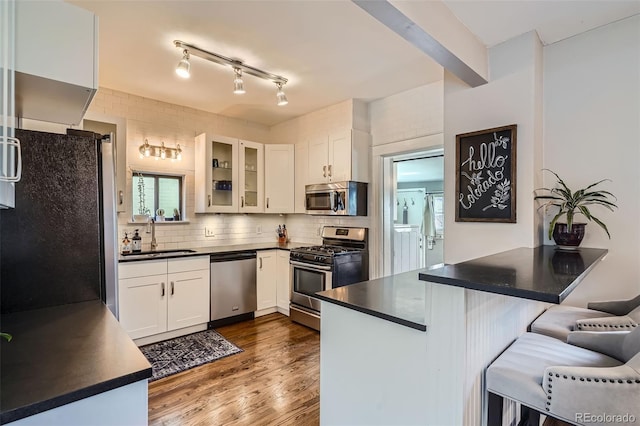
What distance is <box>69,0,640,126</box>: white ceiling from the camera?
6.61ft

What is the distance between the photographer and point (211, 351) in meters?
3.03

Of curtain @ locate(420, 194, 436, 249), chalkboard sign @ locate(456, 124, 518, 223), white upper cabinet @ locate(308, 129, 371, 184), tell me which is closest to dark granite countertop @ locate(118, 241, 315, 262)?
white upper cabinet @ locate(308, 129, 371, 184)

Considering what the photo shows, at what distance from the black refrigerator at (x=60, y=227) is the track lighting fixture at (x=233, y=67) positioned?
112 centimetres

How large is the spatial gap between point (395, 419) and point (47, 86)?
6.20 feet

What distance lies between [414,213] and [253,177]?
3720 mm

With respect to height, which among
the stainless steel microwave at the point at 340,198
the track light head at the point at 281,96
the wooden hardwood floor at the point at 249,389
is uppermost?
the track light head at the point at 281,96

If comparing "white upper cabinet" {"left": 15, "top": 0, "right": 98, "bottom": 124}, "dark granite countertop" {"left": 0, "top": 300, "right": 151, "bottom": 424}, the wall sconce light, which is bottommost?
"dark granite countertop" {"left": 0, "top": 300, "right": 151, "bottom": 424}

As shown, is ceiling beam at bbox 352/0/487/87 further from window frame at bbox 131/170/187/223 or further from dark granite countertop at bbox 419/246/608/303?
window frame at bbox 131/170/187/223

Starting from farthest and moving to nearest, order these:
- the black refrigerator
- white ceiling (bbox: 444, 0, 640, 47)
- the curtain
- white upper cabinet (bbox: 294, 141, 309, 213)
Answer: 1. the curtain
2. white upper cabinet (bbox: 294, 141, 309, 213)
3. white ceiling (bbox: 444, 0, 640, 47)
4. the black refrigerator

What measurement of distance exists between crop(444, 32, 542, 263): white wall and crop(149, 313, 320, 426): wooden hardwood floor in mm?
1540

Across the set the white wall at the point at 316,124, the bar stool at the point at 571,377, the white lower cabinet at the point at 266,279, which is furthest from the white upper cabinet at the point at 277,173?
the bar stool at the point at 571,377

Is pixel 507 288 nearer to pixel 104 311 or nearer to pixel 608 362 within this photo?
pixel 608 362

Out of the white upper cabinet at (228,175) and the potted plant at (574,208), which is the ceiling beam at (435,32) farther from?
the white upper cabinet at (228,175)

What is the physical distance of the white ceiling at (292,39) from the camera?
6.61 ft
